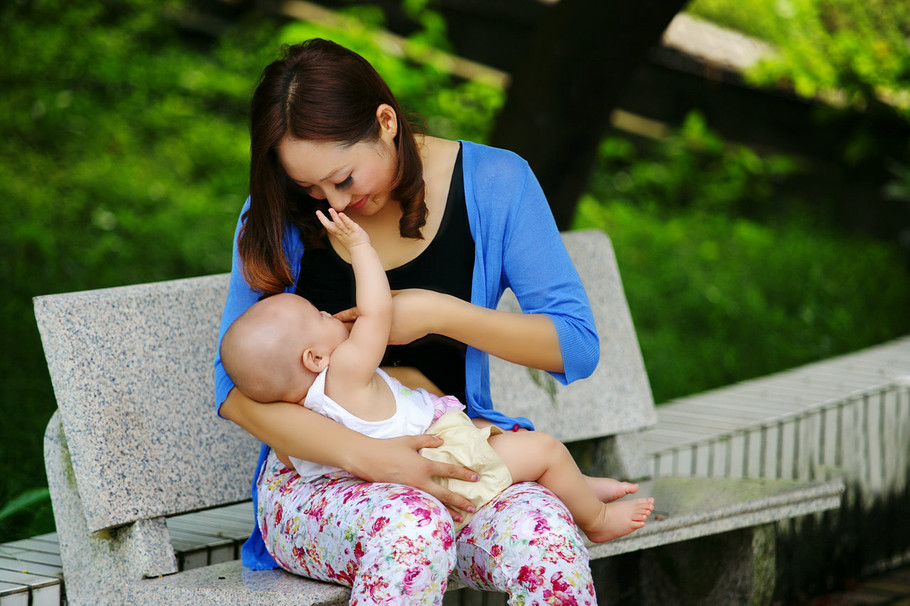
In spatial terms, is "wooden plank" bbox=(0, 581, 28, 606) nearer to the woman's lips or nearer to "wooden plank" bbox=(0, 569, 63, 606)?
"wooden plank" bbox=(0, 569, 63, 606)

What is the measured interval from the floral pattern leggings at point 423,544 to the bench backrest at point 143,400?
407 millimetres

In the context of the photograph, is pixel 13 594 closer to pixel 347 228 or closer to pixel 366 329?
pixel 366 329

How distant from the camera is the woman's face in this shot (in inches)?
91.6

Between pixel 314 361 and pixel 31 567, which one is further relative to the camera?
pixel 31 567

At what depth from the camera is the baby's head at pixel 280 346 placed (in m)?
2.26

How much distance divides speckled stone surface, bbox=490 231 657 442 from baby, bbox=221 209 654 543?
2.80 ft

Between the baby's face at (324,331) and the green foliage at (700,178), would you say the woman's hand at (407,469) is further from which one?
the green foliage at (700,178)

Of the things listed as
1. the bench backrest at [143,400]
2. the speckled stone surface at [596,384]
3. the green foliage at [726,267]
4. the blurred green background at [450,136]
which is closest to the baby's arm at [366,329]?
the bench backrest at [143,400]

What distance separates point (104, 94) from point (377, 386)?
684 centimetres

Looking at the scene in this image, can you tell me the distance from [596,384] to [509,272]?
99cm

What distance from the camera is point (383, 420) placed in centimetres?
233

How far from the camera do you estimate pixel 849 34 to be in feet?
30.3

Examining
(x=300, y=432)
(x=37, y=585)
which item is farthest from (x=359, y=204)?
(x=37, y=585)

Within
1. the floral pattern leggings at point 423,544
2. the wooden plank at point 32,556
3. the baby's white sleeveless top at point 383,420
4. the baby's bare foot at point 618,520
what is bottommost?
the wooden plank at point 32,556
